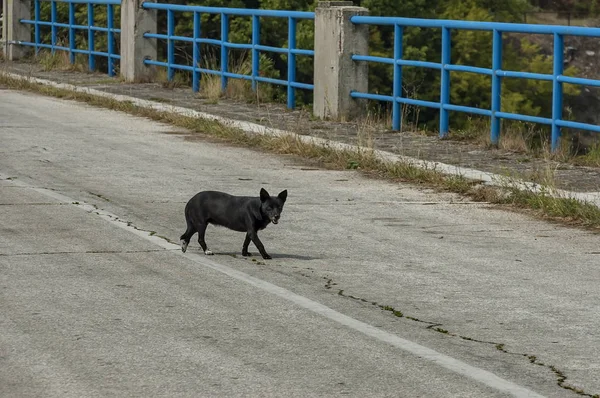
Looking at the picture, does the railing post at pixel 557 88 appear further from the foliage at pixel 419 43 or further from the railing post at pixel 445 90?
the foliage at pixel 419 43

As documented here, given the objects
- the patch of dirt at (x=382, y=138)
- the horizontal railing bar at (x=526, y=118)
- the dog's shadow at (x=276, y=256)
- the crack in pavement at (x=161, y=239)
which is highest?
the horizontal railing bar at (x=526, y=118)

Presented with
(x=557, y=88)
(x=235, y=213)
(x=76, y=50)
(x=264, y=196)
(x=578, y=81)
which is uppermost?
(x=578, y=81)

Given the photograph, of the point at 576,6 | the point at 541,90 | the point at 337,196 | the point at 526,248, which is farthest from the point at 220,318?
the point at 576,6

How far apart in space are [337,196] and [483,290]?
4.58m

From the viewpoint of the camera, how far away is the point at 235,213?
10.1 metres

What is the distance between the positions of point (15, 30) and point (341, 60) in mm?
16626

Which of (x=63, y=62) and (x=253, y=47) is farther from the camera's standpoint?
(x=63, y=62)

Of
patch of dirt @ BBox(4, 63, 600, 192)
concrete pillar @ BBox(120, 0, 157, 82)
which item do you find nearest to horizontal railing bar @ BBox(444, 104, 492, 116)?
patch of dirt @ BBox(4, 63, 600, 192)

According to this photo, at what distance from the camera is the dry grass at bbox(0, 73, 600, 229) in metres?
12.5

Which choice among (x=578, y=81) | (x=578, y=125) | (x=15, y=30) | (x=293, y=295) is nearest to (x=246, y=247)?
(x=293, y=295)

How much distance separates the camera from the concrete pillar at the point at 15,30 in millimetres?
35188

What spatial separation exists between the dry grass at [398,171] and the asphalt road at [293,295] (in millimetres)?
298

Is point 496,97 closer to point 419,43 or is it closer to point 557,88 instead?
point 557,88

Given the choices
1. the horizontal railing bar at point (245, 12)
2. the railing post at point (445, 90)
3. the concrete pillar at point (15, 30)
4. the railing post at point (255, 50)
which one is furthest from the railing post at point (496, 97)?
the concrete pillar at point (15, 30)
